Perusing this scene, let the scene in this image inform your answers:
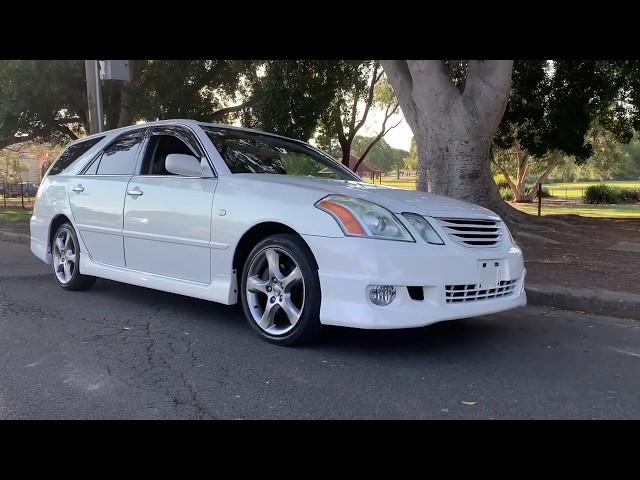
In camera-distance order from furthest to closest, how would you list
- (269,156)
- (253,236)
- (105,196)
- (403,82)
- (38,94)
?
(38,94) → (403,82) → (105,196) → (269,156) → (253,236)

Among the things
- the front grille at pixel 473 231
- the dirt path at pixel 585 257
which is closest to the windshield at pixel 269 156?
the front grille at pixel 473 231

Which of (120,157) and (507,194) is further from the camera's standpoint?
(507,194)

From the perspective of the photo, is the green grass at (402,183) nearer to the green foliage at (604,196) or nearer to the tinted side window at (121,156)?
the tinted side window at (121,156)

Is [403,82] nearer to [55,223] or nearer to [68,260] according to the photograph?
[55,223]

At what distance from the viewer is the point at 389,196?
4.41 meters

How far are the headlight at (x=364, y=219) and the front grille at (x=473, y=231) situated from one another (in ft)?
1.22

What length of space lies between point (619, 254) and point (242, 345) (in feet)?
19.9

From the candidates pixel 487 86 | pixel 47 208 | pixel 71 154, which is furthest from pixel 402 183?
pixel 47 208

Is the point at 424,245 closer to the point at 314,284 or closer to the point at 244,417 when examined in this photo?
the point at 314,284

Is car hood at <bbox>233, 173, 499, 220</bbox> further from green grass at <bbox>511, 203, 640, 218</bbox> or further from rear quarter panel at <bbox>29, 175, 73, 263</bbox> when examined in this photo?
green grass at <bbox>511, 203, 640, 218</bbox>

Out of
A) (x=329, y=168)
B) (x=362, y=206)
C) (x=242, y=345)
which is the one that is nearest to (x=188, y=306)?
(x=242, y=345)

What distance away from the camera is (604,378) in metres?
3.78

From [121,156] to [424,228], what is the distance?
129 inches

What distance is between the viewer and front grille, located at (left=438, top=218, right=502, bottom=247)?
418 centimetres
